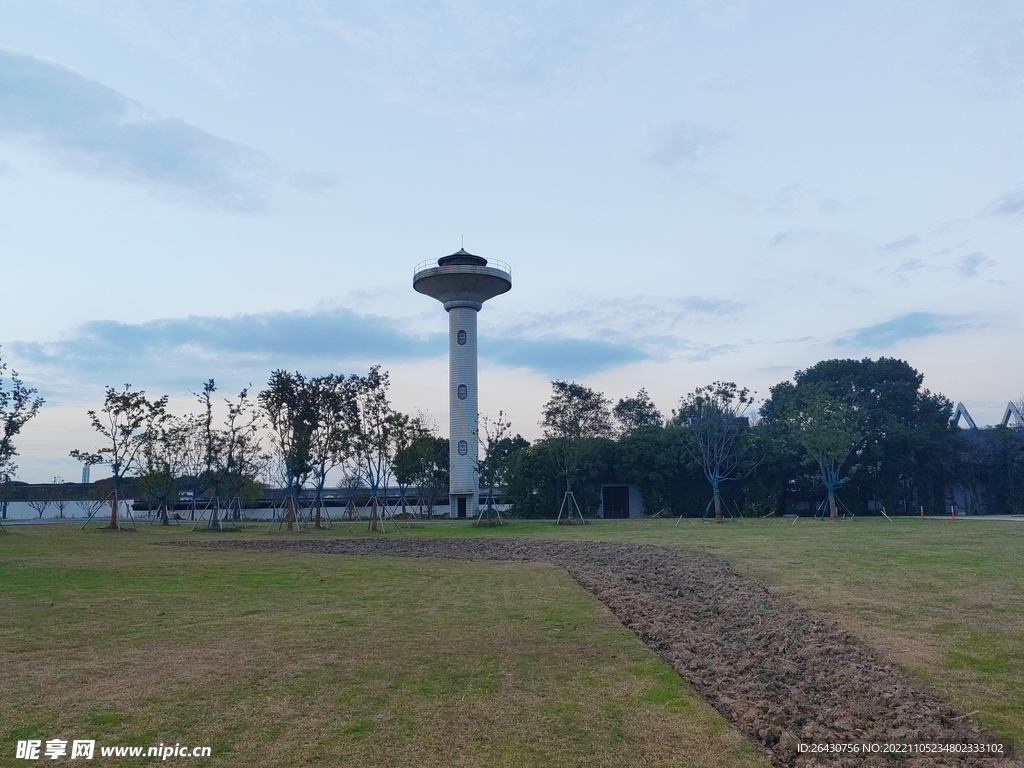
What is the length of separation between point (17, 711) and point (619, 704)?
452cm

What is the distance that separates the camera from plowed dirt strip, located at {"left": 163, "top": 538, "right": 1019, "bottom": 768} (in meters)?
5.71

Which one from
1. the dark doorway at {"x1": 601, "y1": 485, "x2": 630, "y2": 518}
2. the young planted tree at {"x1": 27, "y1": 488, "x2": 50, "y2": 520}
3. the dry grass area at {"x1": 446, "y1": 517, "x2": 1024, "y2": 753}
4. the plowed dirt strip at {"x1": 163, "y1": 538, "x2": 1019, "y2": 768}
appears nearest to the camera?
the plowed dirt strip at {"x1": 163, "y1": 538, "x2": 1019, "y2": 768}

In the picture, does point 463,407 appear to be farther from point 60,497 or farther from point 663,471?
point 60,497

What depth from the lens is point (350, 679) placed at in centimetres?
679

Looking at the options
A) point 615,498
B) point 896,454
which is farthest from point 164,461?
point 896,454

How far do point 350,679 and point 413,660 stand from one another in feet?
2.90

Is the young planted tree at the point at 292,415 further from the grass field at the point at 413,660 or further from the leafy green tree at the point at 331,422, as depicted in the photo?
the grass field at the point at 413,660

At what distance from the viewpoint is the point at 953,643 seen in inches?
323

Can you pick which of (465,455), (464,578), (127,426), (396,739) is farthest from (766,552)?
(127,426)

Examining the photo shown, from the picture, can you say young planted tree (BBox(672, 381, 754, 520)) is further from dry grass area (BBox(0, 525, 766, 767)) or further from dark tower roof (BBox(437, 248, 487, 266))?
dry grass area (BBox(0, 525, 766, 767))

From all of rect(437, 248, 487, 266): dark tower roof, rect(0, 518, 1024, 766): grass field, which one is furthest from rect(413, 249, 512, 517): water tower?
rect(0, 518, 1024, 766): grass field

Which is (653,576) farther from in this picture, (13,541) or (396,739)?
(13,541)

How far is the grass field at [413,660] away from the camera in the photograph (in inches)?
212

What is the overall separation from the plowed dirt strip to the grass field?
0.91 ft
